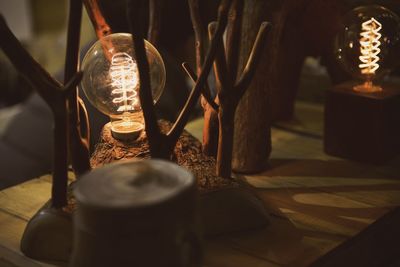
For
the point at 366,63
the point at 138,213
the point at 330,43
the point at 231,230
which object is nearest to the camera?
the point at 138,213

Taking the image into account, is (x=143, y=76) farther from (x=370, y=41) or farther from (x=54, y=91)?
(x=370, y=41)

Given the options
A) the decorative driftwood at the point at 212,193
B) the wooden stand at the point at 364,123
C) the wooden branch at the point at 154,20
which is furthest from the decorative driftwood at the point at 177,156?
the wooden stand at the point at 364,123

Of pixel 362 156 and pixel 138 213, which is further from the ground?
pixel 138 213

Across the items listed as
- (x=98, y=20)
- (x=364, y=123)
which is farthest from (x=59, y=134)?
(x=364, y=123)

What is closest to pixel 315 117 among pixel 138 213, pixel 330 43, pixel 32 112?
pixel 330 43

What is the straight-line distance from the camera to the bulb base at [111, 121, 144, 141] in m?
1.12

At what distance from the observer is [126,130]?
44.4 inches

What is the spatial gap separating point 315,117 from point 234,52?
0.72 m

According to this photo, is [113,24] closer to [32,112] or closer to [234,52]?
[32,112]

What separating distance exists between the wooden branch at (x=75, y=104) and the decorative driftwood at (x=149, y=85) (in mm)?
98

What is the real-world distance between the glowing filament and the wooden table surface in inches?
9.5

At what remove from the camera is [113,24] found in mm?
1850

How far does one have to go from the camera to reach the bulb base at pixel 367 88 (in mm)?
1387

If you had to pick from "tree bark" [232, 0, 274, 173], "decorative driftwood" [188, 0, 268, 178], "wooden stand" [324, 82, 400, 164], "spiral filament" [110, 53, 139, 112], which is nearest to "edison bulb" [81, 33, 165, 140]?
"spiral filament" [110, 53, 139, 112]
